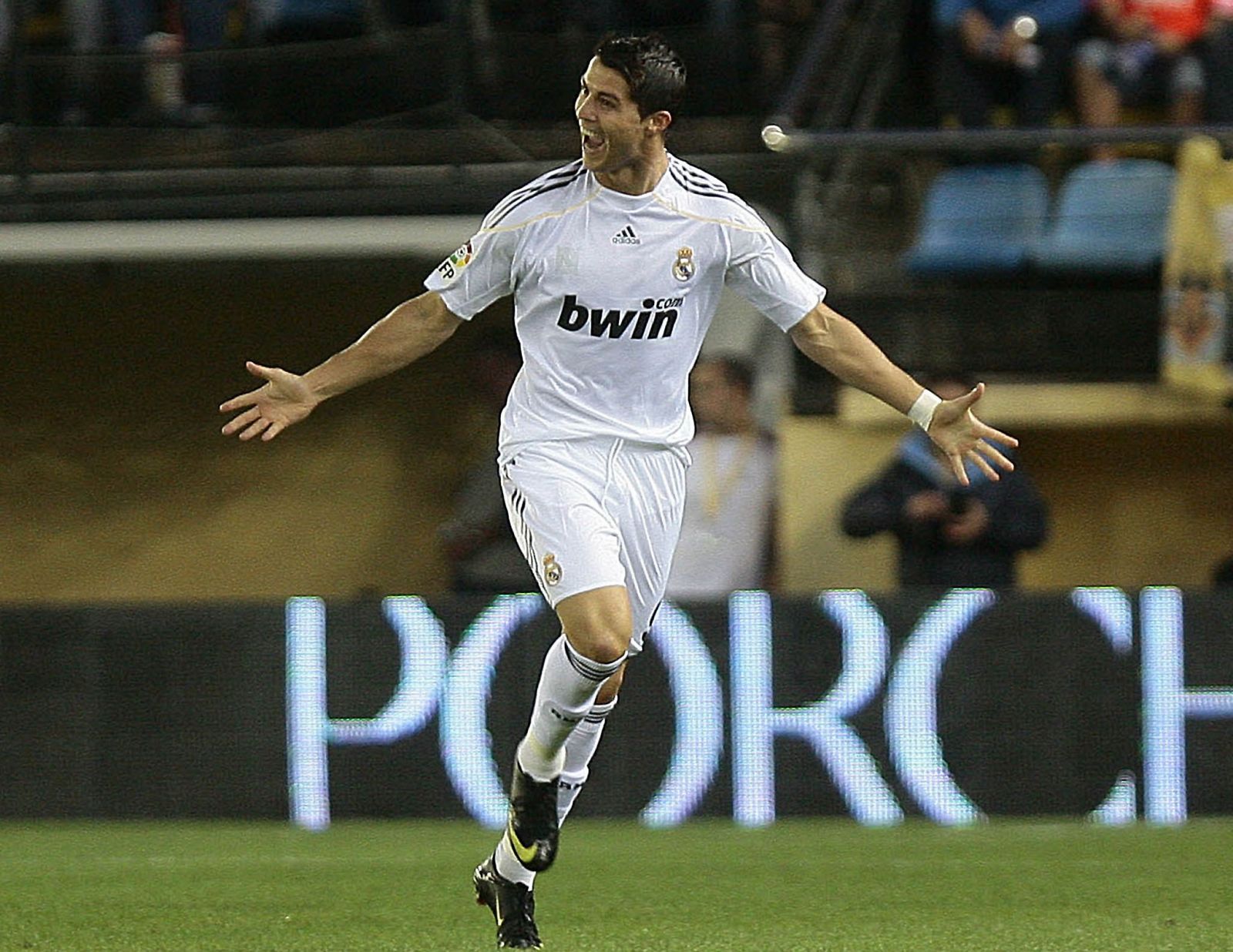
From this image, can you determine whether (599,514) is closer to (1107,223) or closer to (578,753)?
(578,753)

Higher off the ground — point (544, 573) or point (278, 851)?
point (544, 573)

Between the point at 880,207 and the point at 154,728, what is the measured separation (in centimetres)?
436

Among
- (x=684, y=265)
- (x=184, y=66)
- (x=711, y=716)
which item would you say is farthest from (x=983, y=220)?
(x=684, y=265)

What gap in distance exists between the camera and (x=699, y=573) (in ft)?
36.5

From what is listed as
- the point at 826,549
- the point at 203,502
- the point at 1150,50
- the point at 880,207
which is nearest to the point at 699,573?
the point at 826,549

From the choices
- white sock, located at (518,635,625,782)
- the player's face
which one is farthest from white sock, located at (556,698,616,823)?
the player's face

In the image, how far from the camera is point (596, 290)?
608 centimetres

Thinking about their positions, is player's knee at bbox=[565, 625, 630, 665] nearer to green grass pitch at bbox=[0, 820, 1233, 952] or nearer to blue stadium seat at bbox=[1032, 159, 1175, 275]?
green grass pitch at bbox=[0, 820, 1233, 952]

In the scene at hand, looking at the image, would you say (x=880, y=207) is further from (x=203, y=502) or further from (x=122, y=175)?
(x=203, y=502)

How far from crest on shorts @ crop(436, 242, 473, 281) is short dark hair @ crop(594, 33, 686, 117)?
577 millimetres

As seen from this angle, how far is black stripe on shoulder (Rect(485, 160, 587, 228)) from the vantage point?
6176 millimetres

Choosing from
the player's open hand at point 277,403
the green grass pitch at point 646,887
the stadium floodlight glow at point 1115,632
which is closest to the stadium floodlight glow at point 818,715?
the green grass pitch at point 646,887

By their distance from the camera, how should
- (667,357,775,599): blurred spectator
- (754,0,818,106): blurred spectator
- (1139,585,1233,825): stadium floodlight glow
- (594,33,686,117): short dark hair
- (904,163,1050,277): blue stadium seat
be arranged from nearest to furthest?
(594,33,686,117): short dark hair, (1139,585,1233,825): stadium floodlight glow, (667,357,775,599): blurred spectator, (904,163,1050,277): blue stadium seat, (754,0,818,106): blurred spectator

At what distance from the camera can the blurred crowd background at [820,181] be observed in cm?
1167
